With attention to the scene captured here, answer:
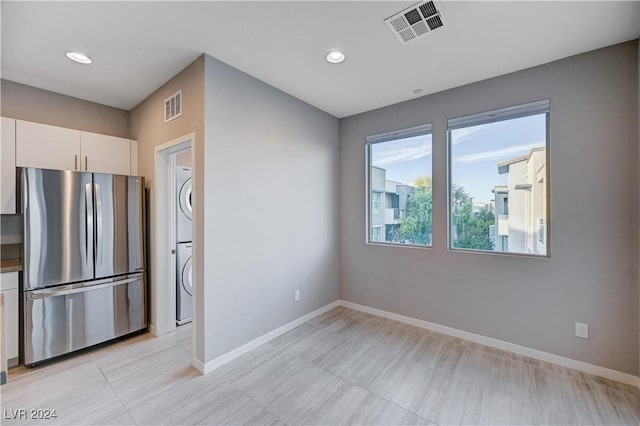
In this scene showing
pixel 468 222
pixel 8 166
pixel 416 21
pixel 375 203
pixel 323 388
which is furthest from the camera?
pixel 375 203

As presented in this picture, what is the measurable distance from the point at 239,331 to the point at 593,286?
3.14 metres

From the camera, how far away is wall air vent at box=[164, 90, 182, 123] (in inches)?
101

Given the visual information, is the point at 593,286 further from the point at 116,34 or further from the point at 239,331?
the point at 116,34

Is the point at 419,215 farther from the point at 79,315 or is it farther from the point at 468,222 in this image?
the point at 79,315

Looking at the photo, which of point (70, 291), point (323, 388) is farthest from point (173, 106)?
point (323, 388)

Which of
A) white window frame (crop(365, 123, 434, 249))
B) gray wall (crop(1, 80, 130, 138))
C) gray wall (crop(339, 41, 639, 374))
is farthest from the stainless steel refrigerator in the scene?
gray wall (crop(339, 41, 639, 374))

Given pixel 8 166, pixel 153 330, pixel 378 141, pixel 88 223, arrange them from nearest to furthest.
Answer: pixel 8 166 < pixel 88 223 < pixel 153 330 < pixel 378 141

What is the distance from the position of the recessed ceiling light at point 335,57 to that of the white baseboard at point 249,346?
2.76 m

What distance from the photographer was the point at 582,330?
2301 mm

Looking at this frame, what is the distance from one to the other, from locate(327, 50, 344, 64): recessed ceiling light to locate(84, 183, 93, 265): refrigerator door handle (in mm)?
2623

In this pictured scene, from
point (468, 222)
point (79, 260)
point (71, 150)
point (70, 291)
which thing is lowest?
point (70, 291)

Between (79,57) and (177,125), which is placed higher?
(79,57)

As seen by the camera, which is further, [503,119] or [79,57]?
[503,119]

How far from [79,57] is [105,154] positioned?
1109 mm
